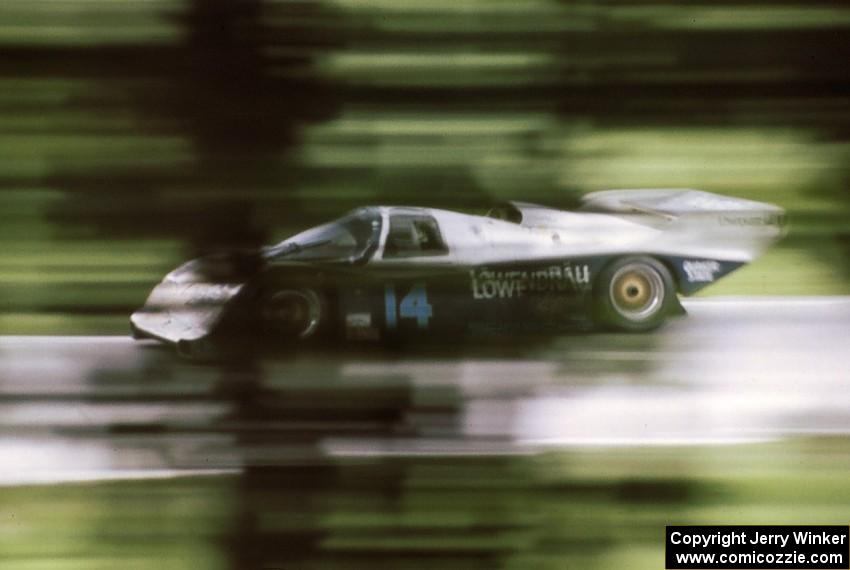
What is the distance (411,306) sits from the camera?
7.32 ft

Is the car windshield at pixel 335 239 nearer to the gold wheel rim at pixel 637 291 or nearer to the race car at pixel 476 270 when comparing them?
the race car at pixel 476 270

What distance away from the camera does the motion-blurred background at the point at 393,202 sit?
2121 millimetres

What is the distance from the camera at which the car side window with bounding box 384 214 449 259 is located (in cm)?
218

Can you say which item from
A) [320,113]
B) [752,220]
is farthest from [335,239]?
[752,220]

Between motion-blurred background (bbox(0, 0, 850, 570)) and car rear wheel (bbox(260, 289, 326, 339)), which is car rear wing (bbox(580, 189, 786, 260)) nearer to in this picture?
motion-blurred background (bbox(0, 0, 850, 570))

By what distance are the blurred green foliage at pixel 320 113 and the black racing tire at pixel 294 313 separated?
157 millimetres

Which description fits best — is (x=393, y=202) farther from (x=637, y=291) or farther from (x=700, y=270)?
A: (x=700, y=270)

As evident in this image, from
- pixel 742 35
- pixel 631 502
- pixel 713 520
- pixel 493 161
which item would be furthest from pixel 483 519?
pixel 742 35

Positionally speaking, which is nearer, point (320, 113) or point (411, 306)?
point (320, 113)

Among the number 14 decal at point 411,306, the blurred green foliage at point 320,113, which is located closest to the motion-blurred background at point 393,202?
the blurred green foliage at point 320,113

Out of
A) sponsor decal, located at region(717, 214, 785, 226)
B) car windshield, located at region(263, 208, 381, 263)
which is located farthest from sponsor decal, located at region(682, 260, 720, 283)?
car windshield, located at region(263, 208, 381, 263)

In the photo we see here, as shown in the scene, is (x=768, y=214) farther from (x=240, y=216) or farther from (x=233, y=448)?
(x=233, y=448)

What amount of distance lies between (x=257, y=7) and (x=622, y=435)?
4.71ft

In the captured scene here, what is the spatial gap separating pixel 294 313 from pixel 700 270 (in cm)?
105
